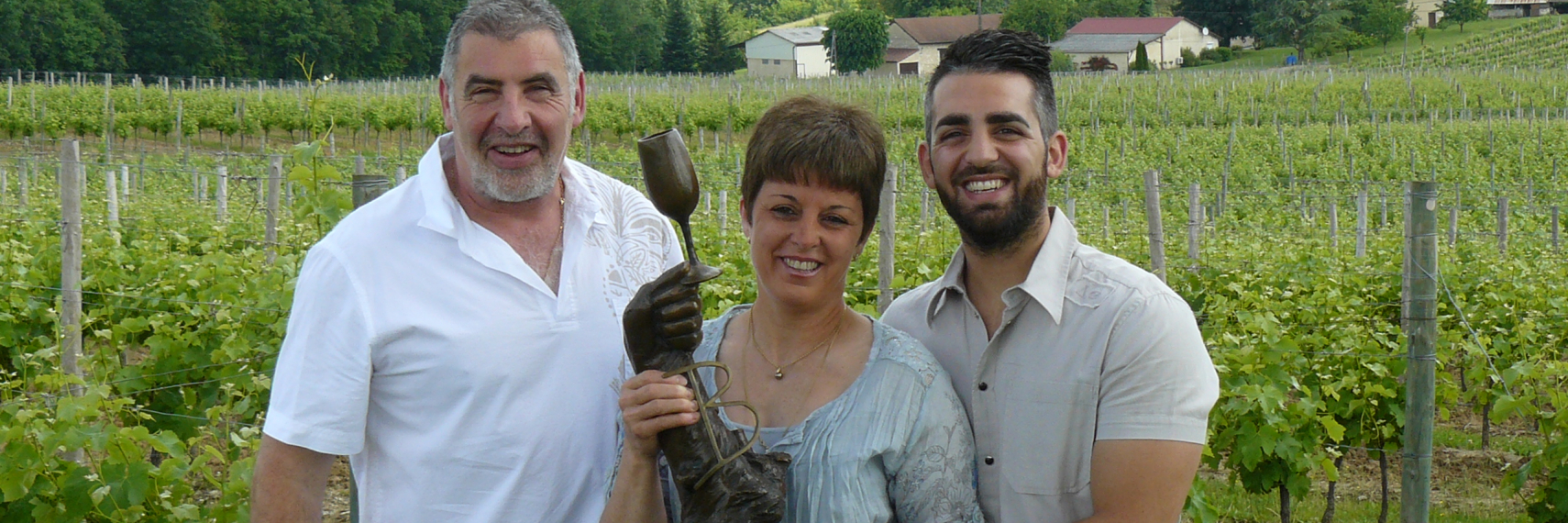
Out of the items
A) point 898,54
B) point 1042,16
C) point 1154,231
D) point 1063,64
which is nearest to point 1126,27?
point 1042,16

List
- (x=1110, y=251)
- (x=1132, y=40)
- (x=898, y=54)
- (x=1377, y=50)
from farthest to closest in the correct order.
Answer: (x=898, y=54)
(x=1132, y=40)
(x=1377, y=50)
(x=1110, y=251)

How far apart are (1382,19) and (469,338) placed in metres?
72.1

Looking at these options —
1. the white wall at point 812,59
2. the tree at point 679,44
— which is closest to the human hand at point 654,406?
the tree at point 679,44

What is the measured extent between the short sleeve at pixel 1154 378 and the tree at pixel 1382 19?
2820 inches

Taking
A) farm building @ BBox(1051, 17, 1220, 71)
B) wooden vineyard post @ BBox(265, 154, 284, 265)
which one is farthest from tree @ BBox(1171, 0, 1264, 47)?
wooden vineyard post @ BBox(265, 154, 284, 265)

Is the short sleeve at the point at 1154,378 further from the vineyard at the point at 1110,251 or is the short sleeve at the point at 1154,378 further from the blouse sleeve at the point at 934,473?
the vineyard at the point at 1110,251

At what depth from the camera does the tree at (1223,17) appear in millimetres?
74188

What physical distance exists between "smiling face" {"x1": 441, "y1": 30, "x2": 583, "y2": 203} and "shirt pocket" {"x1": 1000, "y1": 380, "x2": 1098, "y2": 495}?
2.70 feet

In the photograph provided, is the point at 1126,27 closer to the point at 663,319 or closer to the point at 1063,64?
the point at 1063,64

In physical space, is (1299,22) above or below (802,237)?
above

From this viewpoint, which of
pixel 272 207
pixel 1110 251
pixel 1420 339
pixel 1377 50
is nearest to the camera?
pixel 1420 339

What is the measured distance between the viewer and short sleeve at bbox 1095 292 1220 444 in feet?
5.70

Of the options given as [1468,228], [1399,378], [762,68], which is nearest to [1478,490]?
[1399,378]

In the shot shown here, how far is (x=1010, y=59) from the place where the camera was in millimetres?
1854
